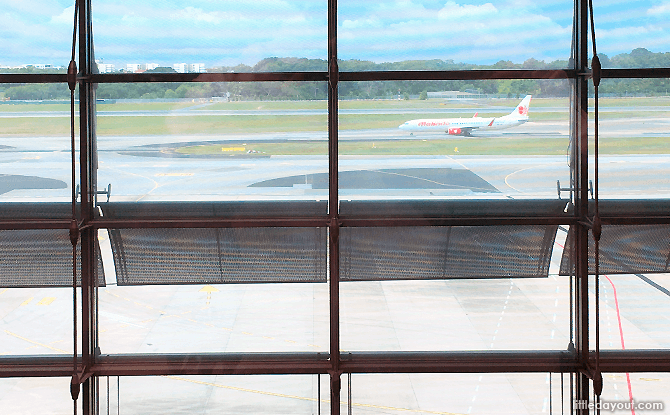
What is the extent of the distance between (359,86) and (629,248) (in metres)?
4.28

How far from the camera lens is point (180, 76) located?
25.8ft

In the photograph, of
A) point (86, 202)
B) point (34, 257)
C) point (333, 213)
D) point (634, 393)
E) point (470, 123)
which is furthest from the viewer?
point (634, 393)

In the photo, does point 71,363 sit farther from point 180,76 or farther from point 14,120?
point 180,76

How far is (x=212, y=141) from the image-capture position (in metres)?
8.24

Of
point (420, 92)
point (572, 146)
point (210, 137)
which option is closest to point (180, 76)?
point (210, 137)

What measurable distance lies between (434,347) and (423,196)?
209cm

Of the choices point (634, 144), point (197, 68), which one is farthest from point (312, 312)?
point (634, 144)

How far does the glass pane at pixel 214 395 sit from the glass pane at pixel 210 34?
13.9 ft

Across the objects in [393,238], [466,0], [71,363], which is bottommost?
[71,363]

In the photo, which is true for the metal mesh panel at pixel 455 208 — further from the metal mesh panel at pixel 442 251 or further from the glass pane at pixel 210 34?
the glass pane at pixel 210 34

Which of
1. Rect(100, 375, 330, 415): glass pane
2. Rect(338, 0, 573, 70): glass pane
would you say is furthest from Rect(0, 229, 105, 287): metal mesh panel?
Rect(338, 0, 573, 70): glass pane

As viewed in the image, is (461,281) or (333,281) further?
(461,281)

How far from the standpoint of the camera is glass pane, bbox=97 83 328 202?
315 inches

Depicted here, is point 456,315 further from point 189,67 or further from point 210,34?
point 210,34
